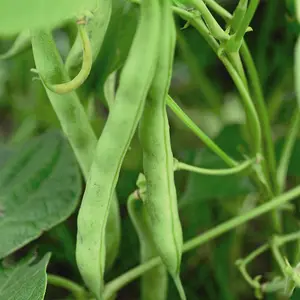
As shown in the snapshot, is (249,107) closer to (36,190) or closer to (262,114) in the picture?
(262,114)

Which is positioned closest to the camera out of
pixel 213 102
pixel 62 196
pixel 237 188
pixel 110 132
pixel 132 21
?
pixel 110 132

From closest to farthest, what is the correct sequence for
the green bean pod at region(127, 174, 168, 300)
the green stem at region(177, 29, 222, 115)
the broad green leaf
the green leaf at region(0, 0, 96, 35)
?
the green leaf at region(0, 0, 96, 35) → the broad green leaf → the green bean pod at region(127, 174, 168, 300) → the green stem at region(177, 29, 222, 115)

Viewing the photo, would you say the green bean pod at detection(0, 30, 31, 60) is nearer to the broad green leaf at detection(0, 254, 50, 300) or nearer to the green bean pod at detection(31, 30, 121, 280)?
the green bean pod at detection(31, 30, 121, 280)

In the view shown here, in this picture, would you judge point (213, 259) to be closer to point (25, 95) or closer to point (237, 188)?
point (237, 188)

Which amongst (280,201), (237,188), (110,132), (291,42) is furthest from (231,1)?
(110,132)

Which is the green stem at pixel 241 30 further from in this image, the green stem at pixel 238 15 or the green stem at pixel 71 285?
the green stem at pixel 71 285

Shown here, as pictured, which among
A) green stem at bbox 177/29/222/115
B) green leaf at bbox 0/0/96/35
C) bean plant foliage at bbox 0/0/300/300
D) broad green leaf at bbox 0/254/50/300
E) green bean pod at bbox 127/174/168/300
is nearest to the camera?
green leaf at bbox 0/0/96/35

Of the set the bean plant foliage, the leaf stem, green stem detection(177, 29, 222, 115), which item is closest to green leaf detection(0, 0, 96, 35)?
the bean plant foliage

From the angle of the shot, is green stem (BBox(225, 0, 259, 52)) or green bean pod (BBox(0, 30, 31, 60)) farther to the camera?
green bean pod (BBox(0, 30, 31, 60))

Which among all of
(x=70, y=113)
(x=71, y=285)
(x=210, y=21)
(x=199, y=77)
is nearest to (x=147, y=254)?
(x=71, y=285)
